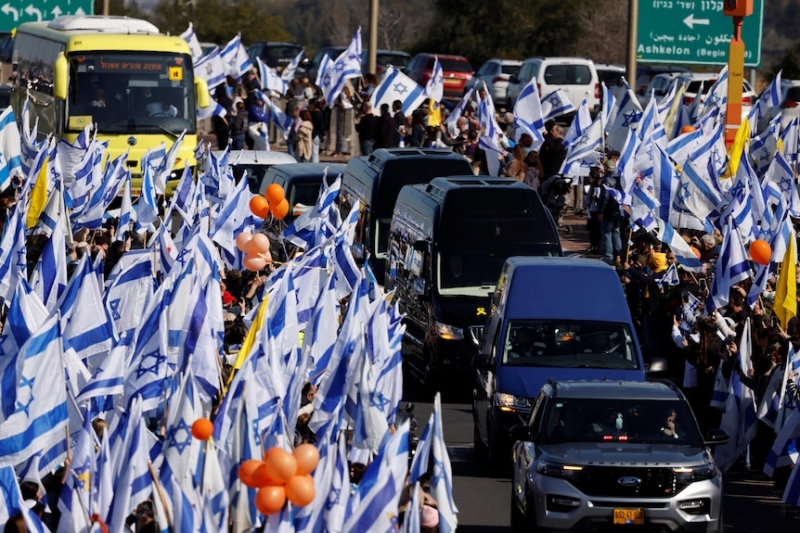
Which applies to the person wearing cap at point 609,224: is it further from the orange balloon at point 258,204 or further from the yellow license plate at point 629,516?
the yellow license plate at point 629,516

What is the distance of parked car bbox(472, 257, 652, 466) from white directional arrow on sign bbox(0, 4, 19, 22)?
75.5ft

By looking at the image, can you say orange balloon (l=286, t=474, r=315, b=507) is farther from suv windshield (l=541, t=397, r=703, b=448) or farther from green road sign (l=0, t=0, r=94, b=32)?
green road sign (l=0, t=0, r=94, b=32)

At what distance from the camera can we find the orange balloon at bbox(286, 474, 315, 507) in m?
10.4

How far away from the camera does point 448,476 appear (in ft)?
38.9

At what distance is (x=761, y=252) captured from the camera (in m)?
19.1

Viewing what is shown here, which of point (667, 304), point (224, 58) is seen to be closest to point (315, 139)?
point (224, 58)

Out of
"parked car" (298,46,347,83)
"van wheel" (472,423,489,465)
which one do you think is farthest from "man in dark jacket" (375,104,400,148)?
"parked car" (298,46,347,83)

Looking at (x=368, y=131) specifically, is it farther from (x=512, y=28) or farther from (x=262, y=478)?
(x=512, y=28)

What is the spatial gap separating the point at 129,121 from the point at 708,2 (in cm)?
985

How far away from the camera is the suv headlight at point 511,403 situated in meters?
16.2

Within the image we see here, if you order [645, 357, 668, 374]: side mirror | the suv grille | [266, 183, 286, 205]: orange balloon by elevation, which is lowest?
the suv grille

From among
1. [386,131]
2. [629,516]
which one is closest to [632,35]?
[386,131]

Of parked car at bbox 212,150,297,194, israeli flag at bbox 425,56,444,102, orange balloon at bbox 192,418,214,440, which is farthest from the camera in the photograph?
israeli flag at bbox 425,56,444,102

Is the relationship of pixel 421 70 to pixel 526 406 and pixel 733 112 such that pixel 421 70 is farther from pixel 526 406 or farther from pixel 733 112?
pixel 526 406
